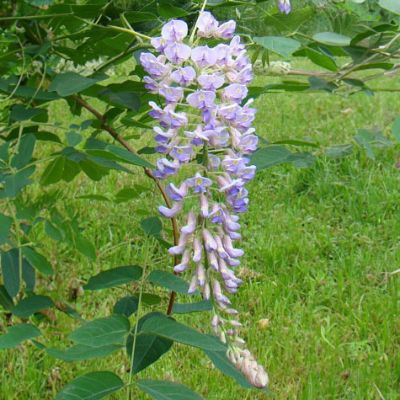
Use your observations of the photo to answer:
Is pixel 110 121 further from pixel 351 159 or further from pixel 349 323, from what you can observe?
pixel 351 159

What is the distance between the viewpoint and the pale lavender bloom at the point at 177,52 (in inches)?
32.4

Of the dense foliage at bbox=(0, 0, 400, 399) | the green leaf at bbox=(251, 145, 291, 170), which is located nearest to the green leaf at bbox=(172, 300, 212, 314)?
the dense foliage at bbox=(0, 0, 400, 399)

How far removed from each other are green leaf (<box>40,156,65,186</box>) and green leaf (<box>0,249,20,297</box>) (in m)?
0.14

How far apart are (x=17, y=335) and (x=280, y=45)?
54cm

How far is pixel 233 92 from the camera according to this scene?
0.82 meters

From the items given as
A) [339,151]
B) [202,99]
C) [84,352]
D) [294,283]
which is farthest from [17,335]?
[294,283]

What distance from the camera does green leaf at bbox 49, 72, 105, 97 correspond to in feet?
3.58

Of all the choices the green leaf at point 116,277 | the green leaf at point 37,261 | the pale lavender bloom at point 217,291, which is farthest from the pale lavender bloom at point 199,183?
the green leaf at point 37,261

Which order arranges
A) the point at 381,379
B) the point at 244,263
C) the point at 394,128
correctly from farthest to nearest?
1. the point at 244,263
2. the point at 381,379
3. the point at 394,128

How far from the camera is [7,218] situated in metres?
1.24

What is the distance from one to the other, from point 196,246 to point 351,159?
101 inches

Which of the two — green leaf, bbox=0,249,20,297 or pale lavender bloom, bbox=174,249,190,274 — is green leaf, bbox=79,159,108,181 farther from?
pale lavender bloom, bbox=174,249,190,274

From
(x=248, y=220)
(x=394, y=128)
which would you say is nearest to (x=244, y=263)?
(x=248, y=220)

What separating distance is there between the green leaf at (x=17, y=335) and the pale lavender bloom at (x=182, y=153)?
15.4 inches
